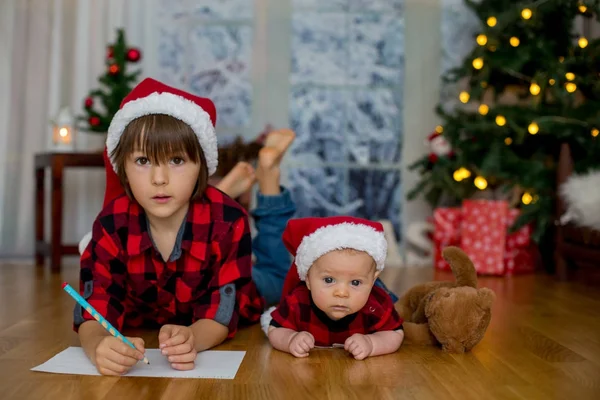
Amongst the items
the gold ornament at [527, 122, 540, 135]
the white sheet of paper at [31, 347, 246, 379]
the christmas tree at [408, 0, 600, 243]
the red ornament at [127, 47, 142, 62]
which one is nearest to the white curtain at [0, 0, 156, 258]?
the red ornament at [127, 47, 142, 62]

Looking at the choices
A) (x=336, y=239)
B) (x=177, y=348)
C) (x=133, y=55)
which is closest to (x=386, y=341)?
(x=336, y=239)

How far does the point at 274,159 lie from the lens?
2.07 metres

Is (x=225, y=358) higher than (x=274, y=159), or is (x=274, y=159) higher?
(x=274, y=159)

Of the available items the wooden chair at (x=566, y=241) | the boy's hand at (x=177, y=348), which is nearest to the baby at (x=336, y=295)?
the boy's hand at (x=177, y=348)

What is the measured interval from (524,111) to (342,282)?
2046mm

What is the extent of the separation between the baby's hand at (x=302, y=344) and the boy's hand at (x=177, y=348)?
225 millimetres

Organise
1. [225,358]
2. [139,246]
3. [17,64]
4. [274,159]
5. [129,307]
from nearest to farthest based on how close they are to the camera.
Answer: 1. [225,358]
2. [139,246]
3. [129,307]
4. [274,159]
5. [17,64]

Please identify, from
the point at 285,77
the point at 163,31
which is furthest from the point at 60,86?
A: the point at 285,77

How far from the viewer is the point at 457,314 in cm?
148

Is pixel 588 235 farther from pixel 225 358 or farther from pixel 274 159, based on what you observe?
pixel 225 358

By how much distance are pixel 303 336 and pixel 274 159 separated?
0.75 meters

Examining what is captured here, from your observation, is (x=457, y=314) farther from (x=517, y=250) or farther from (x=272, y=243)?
(x=517, y=250)

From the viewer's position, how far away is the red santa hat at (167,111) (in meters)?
1.47

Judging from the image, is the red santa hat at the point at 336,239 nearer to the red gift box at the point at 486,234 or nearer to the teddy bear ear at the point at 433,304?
the teddy bear ear at the point at 433,304
